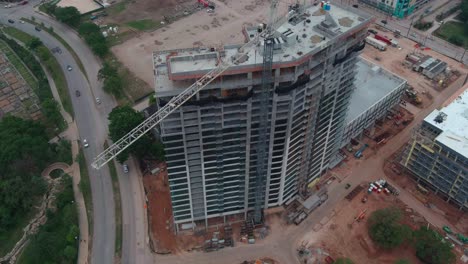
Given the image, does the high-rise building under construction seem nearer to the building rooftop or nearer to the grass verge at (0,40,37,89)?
the building rooftop

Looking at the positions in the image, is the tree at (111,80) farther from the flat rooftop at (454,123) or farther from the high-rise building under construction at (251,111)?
the flat rooftop at (454,123)

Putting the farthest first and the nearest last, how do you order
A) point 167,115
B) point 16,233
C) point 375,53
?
point 375,53, point 16,233, point 167,115

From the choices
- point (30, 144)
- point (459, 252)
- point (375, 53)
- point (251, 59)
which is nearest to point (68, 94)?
point (30, 144)

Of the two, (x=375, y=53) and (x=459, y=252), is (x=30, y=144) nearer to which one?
(x=459, y=252)

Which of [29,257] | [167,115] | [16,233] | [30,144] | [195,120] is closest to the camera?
[167,115]

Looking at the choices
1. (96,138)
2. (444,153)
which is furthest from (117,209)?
(444,153)

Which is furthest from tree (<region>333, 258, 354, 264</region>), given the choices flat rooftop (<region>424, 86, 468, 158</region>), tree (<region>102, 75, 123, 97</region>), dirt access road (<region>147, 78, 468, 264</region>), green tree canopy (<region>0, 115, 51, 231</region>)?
tree (<region>102, 75, 123, 97</region>)
